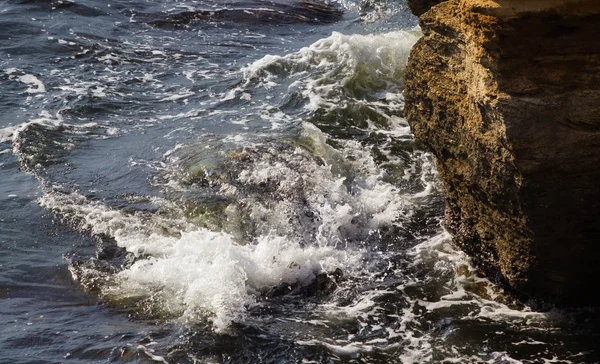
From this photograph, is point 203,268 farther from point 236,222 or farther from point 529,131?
point 529,131

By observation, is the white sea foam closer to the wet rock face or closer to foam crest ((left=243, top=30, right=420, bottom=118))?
foam crest ((left=243, top=30, right=420, bottom=118))

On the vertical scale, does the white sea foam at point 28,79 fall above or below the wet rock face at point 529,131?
below

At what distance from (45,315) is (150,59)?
7247mm

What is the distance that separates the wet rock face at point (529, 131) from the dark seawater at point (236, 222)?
0.42 metres

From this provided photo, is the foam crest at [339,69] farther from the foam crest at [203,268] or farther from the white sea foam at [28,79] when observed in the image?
the foam crest at [203,268]

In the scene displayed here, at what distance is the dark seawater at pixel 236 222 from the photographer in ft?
18.3

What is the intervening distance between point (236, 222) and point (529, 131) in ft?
9.90

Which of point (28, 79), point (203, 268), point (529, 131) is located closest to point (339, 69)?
point (28, 79)

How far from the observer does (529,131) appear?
496 cm

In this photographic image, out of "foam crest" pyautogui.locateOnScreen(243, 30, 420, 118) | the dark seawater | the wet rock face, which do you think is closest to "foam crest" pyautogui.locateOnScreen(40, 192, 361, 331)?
the dark seawater

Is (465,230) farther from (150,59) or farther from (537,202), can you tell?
(150,59)

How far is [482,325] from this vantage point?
5641 mm

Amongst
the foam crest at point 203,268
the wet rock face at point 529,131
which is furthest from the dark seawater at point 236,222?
the wet rock face at point 529,131

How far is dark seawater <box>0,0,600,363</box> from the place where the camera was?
5578 mm
